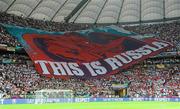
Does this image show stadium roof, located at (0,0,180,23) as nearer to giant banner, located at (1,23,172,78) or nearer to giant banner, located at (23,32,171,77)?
giant banner, located at (1,23,172,78)

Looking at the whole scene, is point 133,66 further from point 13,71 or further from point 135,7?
point 13,71

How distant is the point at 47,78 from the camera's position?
2327 inches

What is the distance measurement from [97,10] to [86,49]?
813cm

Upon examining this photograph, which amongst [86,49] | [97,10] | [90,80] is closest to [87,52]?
[86,49]

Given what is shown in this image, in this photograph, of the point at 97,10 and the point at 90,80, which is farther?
the point at 97,10

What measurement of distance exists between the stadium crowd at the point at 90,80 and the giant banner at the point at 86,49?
1.41m

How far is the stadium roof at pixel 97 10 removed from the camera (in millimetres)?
62062

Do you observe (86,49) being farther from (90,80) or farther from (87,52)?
(90,80)

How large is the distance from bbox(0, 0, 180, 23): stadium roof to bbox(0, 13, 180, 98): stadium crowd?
8.33ft

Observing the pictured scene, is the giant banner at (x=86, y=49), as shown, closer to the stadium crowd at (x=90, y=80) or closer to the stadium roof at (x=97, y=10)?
the stadium crowd at (x=90, y=80)

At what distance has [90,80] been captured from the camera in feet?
204

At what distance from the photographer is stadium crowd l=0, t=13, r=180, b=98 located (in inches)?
2159

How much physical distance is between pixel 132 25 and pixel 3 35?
27.1 m

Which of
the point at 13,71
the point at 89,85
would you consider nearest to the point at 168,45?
the point at 89,85
